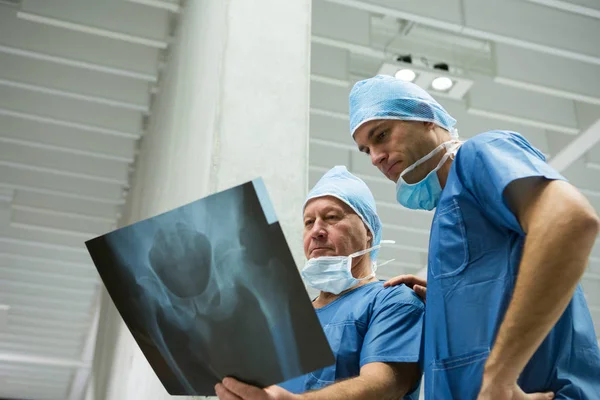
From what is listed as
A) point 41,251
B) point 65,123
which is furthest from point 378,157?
point 41,251

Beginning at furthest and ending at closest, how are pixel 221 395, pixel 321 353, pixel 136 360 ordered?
pixel 136 360 → pixel 221 395 → pixel 321 353

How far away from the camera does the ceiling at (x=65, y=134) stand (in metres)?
4.30

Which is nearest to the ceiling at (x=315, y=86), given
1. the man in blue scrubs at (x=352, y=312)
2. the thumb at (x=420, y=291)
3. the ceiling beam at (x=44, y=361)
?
the man in blue scrubs at (x=352, y=312)

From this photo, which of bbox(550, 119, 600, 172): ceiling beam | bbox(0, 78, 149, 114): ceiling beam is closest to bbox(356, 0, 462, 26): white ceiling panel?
bbox(550, 119, 600, 172): ceiling beam

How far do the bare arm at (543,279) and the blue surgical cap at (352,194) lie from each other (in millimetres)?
922

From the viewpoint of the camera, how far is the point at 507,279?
4.27 feet

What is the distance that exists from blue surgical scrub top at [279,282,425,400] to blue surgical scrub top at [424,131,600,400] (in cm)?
14

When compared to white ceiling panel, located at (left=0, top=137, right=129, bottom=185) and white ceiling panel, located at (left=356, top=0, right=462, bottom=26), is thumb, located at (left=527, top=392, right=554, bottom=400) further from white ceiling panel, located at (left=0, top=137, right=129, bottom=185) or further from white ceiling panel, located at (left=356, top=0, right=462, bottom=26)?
white ceiling panel, located at (left=0, top=137, right=129, bottom=185)

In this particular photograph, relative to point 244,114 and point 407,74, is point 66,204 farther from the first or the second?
point 244,114

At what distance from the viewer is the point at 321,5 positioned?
4.29m

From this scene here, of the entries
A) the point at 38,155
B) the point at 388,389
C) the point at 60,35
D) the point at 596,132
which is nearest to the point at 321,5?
the point at 60,35

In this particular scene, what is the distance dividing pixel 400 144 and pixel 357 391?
569mm

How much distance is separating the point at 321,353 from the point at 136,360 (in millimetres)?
1676

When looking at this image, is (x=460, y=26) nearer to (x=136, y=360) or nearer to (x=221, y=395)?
(x=136, y=360)
